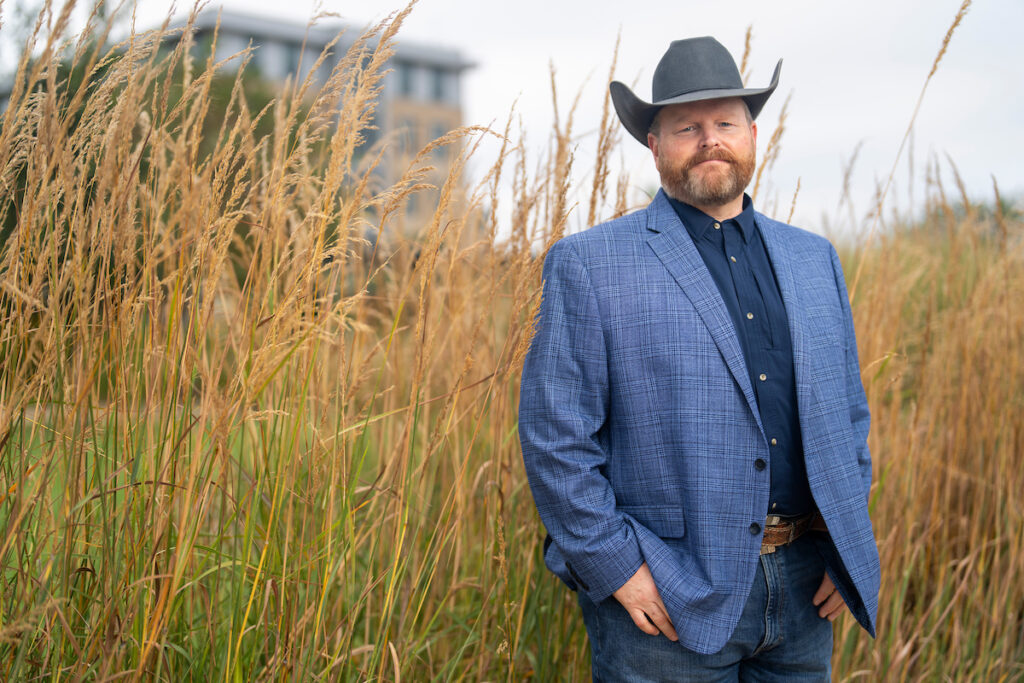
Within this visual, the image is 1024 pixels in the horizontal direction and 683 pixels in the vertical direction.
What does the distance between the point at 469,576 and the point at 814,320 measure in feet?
3.43

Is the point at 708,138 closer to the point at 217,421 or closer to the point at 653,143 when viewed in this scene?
the point at 653,143

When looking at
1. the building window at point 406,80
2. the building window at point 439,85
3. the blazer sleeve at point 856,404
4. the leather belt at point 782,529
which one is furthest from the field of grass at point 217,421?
the building window at point 439,85

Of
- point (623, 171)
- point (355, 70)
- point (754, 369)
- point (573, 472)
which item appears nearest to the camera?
point (355, 70)

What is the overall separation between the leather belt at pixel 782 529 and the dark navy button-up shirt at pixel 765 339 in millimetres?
21

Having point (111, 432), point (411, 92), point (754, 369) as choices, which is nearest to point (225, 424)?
point (111, 432)

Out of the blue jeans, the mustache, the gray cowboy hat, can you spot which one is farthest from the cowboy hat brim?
the blue jeans

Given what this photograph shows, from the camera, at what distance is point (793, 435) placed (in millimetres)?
1661

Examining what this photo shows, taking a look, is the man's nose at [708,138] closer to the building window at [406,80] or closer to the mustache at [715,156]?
the mustache at [715,156]

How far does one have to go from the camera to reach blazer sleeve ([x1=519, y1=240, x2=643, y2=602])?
1510 millimetres

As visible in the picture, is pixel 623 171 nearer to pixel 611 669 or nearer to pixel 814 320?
pixel 814 320

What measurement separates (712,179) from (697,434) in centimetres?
55

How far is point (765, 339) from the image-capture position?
167 cm

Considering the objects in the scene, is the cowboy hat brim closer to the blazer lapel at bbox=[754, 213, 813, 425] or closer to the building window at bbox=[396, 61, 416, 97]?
the blazer lapel at bbox=[754, 213, 813, 425]

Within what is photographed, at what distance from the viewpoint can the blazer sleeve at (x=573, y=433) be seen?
4.95ft
